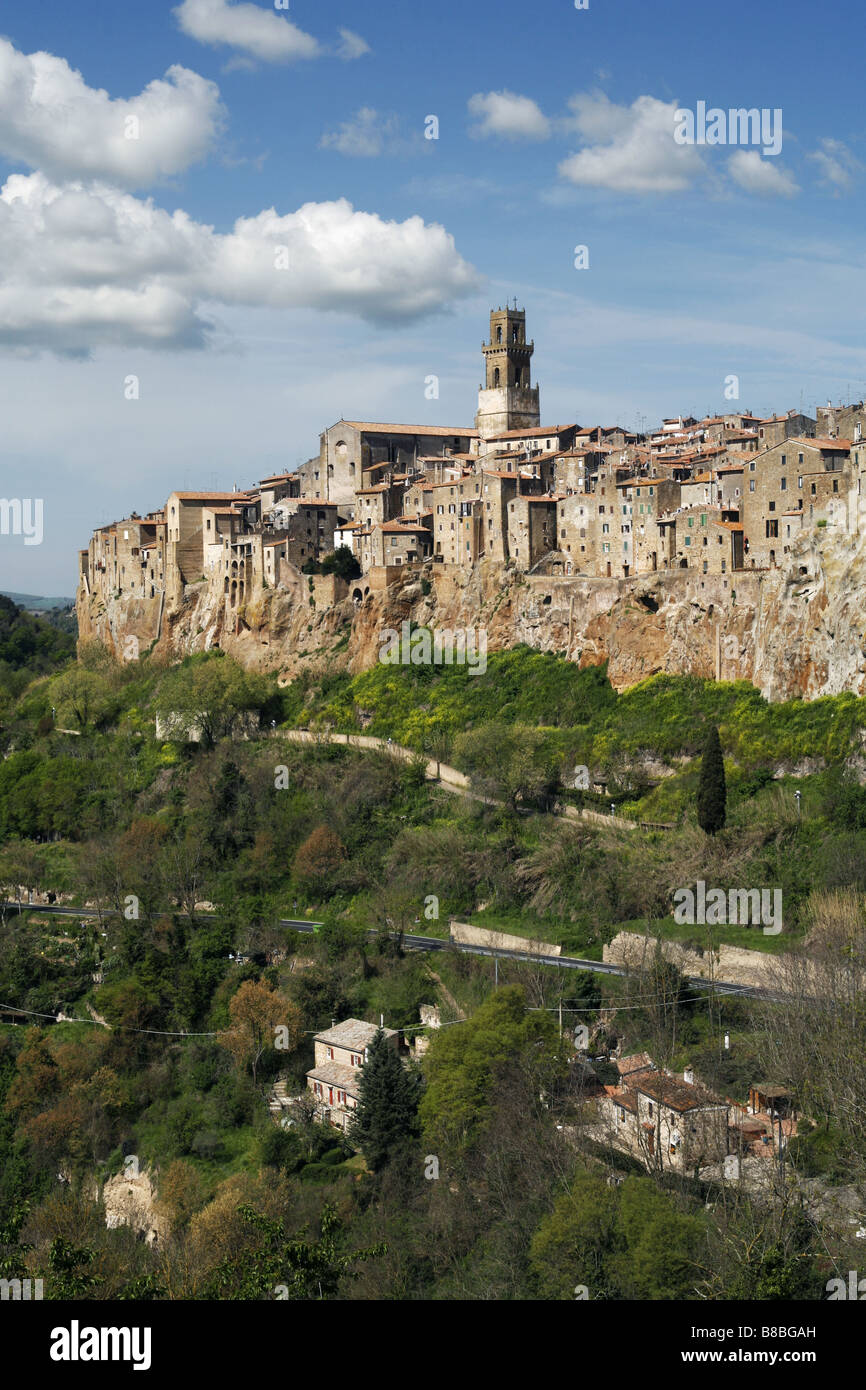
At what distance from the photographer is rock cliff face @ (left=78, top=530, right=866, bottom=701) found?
46.9 m

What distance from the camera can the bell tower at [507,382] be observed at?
7694cm

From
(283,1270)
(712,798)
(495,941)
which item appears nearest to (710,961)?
(712,798)

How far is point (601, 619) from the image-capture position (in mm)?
55625

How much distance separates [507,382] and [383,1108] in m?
50.3

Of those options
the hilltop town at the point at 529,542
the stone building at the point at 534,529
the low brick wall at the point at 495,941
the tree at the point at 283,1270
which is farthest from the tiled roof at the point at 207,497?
the tree at the point at 283,1270

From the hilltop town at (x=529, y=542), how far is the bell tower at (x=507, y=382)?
0.11 meters

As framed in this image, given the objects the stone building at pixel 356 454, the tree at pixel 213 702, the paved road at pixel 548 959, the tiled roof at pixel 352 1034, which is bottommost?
the tiled roof at pixel 352 1034

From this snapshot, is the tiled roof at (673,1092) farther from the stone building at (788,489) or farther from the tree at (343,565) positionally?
the tree at (343,565)

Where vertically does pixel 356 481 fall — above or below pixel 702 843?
above

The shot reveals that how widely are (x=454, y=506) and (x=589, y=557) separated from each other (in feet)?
26.8

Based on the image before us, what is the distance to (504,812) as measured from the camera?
167 ft

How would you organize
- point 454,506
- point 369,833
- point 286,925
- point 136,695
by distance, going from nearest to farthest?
point 286,925 < point 369,833 < point 454,506 < point 136,695

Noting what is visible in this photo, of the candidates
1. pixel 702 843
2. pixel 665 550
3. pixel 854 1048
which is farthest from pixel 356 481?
pixel 854 1048

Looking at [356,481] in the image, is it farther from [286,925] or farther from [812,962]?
[812,962]
